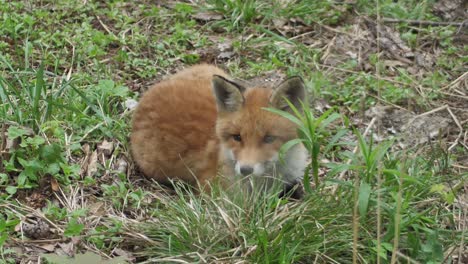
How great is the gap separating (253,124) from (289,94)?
0.34m

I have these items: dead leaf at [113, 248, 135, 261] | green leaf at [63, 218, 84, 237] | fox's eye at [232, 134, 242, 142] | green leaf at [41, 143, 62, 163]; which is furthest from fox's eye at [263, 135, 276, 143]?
green leaf at [41, 143, 62, 163]

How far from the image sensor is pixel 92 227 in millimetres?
5473

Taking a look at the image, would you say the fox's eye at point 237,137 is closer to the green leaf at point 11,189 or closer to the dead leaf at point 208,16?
the green leaf at point 11,189

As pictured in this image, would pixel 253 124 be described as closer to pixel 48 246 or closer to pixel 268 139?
pixel 268 139

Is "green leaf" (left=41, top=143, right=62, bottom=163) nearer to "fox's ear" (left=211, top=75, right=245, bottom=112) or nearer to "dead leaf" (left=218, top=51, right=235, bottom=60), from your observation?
"fox's ear" (left=211, top=75, right=245, bottom=112)

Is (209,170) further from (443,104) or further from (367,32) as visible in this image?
(367,32)

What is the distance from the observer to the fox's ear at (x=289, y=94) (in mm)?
5500

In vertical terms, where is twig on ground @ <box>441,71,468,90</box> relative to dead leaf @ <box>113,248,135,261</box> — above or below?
below

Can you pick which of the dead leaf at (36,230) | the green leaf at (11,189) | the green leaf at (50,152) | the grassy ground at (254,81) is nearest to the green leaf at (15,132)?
the grassy ground at (254,81)

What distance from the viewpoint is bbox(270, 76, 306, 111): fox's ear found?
5500 millimetres

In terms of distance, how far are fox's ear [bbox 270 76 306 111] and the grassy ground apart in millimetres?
329

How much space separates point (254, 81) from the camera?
25.1 ft

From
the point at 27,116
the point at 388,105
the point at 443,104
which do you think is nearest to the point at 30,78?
the point at 27,116

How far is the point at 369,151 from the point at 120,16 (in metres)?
4.07
